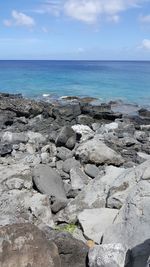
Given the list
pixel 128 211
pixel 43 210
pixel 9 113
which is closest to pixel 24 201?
pixel 43 210

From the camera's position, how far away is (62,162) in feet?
45.2

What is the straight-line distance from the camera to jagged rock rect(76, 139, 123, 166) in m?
13.4

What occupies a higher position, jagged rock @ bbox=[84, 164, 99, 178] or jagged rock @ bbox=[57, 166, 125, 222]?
jagged rock @ bbox=[57, 166, 125, 222]

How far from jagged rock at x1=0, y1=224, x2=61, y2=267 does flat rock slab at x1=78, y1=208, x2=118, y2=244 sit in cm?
211

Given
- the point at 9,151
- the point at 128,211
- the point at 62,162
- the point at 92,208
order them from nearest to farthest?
1. the point at 128,211
2. the point at 92,208
3. the point at 62,162
4. the point at 9,151

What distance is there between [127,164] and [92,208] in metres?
4.47

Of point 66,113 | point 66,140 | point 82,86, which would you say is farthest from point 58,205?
point 82,86

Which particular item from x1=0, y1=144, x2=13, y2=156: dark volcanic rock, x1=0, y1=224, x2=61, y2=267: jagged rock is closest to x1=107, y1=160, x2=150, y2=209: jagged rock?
x1=0, y1=224, x2=61, y2=267: jagged rock

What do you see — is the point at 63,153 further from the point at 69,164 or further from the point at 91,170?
the point at 91,170

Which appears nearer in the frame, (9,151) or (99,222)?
(99,222)

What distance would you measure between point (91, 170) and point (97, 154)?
0.79m

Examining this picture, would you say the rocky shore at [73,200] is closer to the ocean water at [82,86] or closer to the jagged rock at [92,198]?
the jagged rock at [92,198]

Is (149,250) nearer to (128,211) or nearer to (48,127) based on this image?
(128,211)

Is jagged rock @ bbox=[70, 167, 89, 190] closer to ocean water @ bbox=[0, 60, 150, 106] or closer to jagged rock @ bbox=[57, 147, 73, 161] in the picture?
jagged rock @ bbox=[57, 147, 73, 161]
